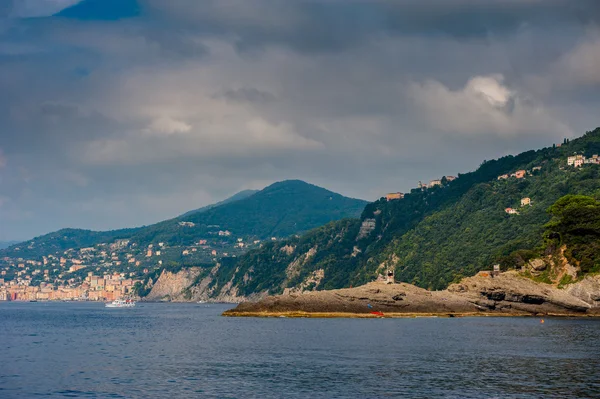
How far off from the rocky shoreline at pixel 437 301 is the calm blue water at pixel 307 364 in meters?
49.2

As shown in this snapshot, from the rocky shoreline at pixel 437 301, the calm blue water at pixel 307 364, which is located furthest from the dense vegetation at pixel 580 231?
the calm blue water at pixel 307 364

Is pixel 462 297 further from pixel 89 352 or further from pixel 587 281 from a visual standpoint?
pixel 89 352

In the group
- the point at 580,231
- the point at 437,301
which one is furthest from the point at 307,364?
the point at 580,231

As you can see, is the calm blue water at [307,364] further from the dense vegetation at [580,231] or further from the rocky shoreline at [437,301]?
the dense vegetation at [580,231]

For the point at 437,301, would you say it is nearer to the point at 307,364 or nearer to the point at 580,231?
the point at 580,231

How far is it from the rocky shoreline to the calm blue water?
49.2m

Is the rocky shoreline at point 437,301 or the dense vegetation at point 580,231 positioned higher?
the dense vegetation at point 580,231

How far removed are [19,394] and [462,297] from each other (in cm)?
13287

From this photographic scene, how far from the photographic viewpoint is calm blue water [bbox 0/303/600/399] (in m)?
51.6

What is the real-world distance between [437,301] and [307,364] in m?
104

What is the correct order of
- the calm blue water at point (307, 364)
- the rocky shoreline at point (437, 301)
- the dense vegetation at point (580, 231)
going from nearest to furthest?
the calm blue water at point (307, 364), the dense vegetation at point (580, 231), the rocky shoreline at point (437, 301)

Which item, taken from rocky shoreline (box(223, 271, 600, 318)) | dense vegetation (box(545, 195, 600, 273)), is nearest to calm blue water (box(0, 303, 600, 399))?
rocky shoreline (box(223, 271, 600, 318))

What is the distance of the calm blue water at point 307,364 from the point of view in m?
51.6

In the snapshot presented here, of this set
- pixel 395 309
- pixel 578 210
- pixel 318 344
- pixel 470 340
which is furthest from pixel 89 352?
pixel 578 210
